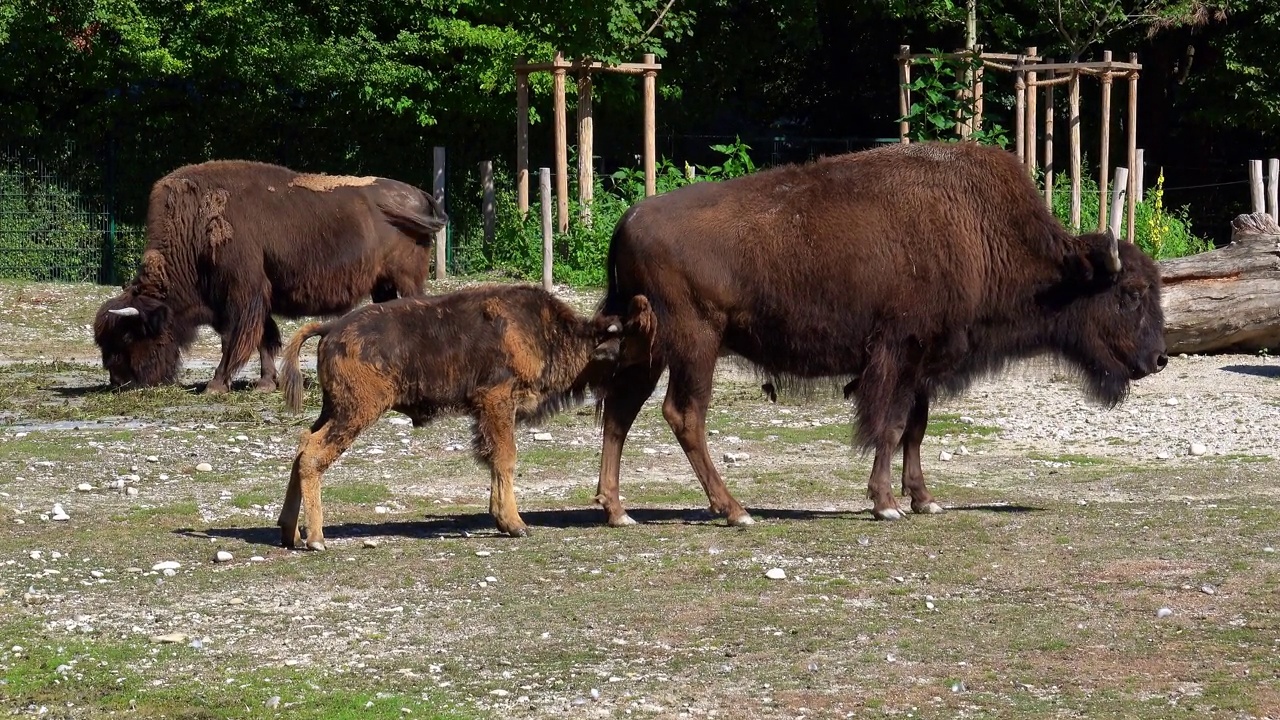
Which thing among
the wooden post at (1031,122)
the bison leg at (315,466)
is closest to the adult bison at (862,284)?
the bison leg at (315,466)

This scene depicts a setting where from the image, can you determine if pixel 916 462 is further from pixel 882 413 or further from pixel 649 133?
pixel 649 133

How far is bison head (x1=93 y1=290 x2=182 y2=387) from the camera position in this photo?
15656 millimetres

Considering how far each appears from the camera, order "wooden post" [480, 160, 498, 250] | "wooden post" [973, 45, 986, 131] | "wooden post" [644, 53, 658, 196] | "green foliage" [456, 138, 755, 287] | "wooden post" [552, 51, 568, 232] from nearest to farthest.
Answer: "wooden post" [973, 45, 986, 131], "wooden post" [644, 53, 658, 196], "wooden post" [552, 51, 568, 232], "green foliage" [456, 138, 755, 287], "wooden post" [480, 160, 498, 250]

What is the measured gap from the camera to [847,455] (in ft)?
41.5

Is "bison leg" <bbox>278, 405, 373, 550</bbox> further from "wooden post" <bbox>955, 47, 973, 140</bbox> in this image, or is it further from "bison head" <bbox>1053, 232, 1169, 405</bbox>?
"wooden post" <bbox>955, 47, 973, 140</bbox>

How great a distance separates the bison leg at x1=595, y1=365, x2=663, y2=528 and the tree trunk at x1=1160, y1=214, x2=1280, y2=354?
8350 millimetres

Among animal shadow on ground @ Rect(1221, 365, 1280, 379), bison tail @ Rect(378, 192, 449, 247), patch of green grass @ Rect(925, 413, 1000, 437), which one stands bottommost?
patch of green grass @ Rect(925, 413, 1000, 437)

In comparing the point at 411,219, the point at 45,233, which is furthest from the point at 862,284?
the point at 45,233

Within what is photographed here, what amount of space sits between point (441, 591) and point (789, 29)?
2406cm

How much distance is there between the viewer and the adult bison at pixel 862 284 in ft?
32.2

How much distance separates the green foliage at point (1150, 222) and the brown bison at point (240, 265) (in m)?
13.1

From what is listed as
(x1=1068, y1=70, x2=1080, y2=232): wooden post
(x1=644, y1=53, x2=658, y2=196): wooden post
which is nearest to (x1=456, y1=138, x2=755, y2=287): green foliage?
(x1=644, y1=53, x2=658, y2=196): wooden post

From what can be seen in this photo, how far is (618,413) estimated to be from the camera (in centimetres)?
1016

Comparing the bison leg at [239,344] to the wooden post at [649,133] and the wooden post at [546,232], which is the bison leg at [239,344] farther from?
the wooden post at [649,133]
